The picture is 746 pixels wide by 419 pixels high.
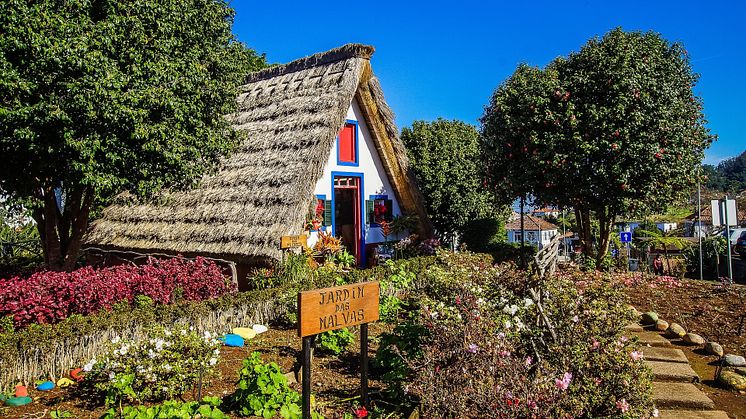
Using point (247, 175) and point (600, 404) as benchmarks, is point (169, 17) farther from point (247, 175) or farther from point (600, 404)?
point (600, 404)

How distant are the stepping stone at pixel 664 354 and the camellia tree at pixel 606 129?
19.9 feet

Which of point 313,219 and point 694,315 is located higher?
point 313,219

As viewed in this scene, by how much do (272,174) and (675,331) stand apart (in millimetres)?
7705

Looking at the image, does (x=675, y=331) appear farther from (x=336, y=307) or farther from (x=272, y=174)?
(x=272, y=174)

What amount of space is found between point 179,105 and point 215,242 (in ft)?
10.4

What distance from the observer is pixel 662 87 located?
12.0 m

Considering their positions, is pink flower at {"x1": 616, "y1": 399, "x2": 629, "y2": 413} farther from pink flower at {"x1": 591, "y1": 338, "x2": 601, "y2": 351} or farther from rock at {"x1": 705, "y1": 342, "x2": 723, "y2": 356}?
rock at {"x1": 705, "y1": 342, "x2": 723, "y2": 356}

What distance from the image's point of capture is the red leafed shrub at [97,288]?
6.07 meters

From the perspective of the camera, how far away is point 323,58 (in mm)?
13391

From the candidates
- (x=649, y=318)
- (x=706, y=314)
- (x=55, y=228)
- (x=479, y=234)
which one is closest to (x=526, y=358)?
(x=649, y=318)

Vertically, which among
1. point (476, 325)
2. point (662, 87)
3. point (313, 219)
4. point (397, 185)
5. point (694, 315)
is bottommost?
point (694, 315)

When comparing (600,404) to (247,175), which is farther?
(247,175)

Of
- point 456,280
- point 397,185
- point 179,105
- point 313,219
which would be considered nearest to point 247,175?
point 313,219

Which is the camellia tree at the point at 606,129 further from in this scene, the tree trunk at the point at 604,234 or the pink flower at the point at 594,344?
the pink flower at the point at 594,344
